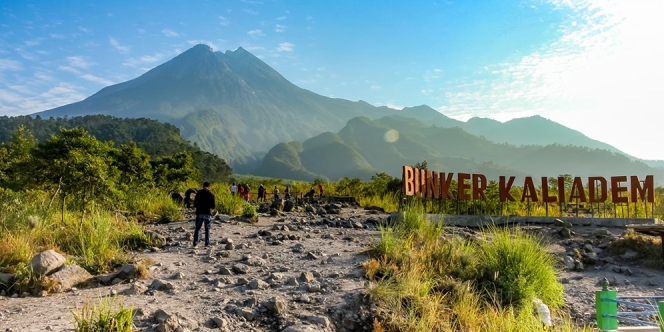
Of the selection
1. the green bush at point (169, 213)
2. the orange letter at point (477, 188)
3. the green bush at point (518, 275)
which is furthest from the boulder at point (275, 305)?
the orange letter at point (477, 188)

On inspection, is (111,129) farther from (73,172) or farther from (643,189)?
(643,189)

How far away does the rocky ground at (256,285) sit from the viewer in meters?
5.47

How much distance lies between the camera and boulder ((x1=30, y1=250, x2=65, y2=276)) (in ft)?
20.8

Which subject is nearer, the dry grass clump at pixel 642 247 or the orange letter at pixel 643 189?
the dry grass clump at pixel 642 247

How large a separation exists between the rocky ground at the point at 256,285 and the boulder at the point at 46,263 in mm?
418

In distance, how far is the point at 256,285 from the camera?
6.67m

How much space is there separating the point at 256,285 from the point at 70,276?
8.46 feet

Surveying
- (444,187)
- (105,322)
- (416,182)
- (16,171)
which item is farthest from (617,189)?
(16,171)

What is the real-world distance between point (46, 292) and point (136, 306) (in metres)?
1.47

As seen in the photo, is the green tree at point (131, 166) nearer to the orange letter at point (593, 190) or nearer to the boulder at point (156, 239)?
the boulder at point (156, 239)

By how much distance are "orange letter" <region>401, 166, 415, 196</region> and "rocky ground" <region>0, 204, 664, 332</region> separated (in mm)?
3436

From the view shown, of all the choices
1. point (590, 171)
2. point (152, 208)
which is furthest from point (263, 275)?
point (590, 171)

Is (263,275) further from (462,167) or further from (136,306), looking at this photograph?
(462,167)

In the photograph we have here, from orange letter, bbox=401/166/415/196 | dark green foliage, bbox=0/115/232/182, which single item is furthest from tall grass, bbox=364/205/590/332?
dark green foliage, bbox=0/115/232/182
